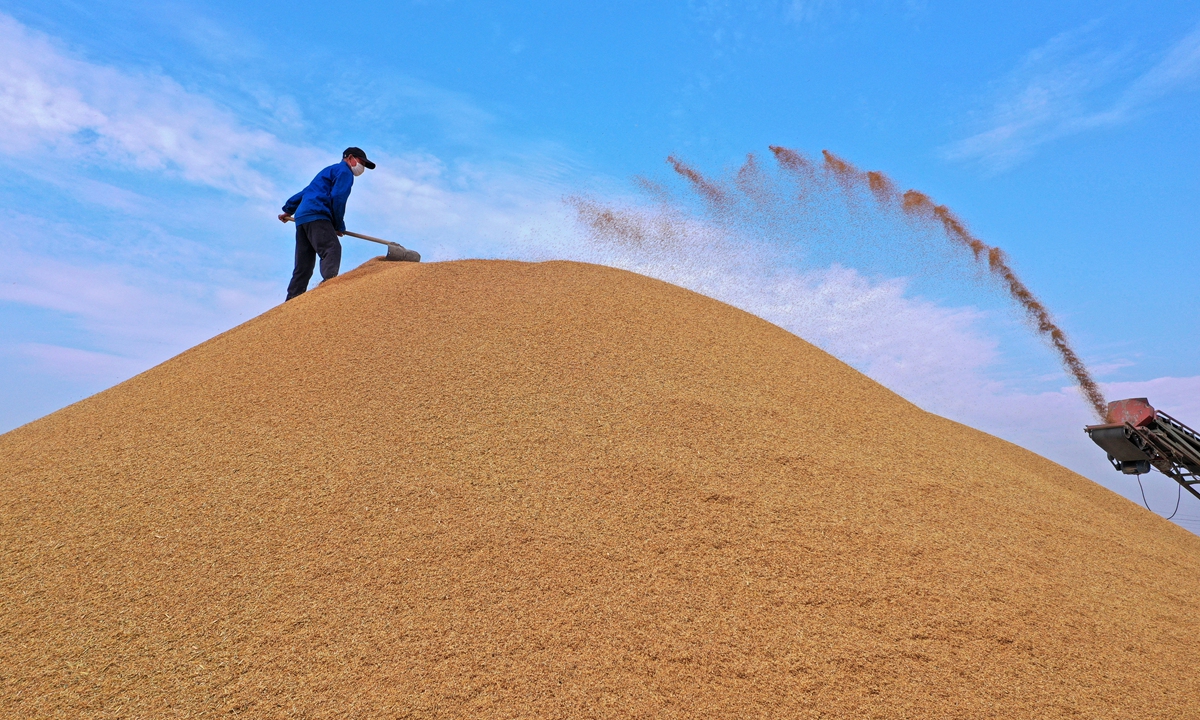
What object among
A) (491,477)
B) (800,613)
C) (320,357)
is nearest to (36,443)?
(320,357)

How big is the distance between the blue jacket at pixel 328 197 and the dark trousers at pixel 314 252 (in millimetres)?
75

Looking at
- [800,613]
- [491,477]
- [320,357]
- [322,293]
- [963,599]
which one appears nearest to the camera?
[800,613]

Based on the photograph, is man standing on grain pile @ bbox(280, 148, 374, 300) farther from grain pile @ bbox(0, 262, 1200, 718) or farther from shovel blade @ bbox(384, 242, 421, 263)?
grain pile @ bbox(0, 262, 1200, 718)

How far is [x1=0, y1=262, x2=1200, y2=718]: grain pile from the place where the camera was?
2678mm

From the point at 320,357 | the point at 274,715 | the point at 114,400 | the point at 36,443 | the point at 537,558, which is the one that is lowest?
the point at 274,715

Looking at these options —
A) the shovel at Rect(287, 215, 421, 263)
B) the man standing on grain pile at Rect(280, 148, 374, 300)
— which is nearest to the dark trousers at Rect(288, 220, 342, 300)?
the man standing on grain pile at Rect(280, 148, 374, 300)

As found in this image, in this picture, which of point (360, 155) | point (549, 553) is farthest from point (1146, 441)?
point (360, 155)

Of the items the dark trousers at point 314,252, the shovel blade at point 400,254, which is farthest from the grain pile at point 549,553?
the shovel blade at point 400,254

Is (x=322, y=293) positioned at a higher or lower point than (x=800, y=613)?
higher

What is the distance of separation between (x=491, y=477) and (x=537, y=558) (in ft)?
2.25

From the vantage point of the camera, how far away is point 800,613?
298cm

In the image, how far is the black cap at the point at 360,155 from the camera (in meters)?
7.38

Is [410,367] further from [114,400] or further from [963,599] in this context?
[963,599]

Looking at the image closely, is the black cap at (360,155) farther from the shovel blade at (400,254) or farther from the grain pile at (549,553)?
the grain pile at (549,553)
